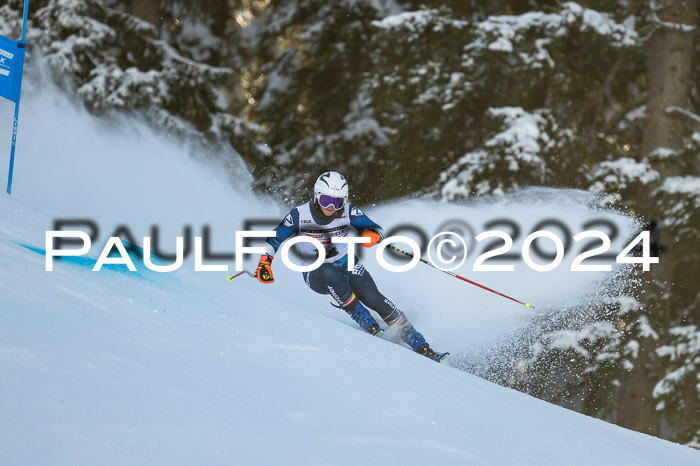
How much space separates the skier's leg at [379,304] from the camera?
6125 millimetres

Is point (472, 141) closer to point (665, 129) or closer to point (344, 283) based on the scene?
point (665, 129)

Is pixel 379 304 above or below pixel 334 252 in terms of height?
below

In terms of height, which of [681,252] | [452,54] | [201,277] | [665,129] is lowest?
[201,277]

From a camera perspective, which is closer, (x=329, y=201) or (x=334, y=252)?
(x=329, y=201)

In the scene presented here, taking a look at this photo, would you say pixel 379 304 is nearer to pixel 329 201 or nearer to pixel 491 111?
pixel 329 201

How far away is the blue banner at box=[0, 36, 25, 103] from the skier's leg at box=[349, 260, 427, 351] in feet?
9.57

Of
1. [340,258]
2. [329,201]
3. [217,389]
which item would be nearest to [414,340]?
[340,258]

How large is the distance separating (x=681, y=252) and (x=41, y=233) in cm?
785

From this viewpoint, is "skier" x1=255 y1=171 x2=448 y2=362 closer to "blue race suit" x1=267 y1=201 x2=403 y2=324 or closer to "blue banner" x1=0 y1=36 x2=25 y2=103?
"blue race suit" x1=267 y1=201 x2=403 y2=324

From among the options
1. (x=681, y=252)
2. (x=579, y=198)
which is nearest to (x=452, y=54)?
(x=579, y=198)

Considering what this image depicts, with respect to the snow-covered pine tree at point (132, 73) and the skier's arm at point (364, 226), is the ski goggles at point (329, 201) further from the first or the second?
the snow-covered pine tree at point (132, 73)

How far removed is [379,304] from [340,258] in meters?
0.44

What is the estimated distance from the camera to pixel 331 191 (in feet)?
18.7

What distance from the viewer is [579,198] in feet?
32.6
